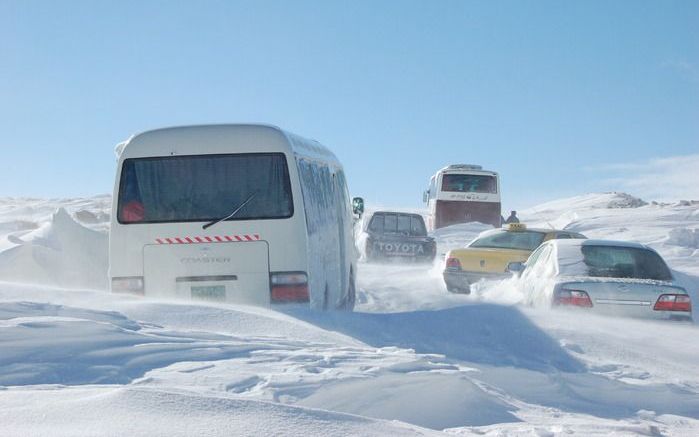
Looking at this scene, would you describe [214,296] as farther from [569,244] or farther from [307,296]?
[569,244]

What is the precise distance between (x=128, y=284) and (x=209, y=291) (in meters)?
0.80

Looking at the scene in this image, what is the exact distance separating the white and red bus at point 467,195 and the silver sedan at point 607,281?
20430 millimetres

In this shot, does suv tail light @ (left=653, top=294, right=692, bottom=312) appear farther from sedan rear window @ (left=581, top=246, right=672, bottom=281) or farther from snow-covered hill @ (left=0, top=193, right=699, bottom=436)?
sedan rear window @ (left=581, top=246, right=672, bottom=281)

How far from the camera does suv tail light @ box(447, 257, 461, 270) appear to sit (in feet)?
50.6

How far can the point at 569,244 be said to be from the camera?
410 inches

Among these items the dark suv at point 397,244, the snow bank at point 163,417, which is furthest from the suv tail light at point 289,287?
the dark suv at point 397,244

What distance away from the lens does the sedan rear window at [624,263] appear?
9.66m

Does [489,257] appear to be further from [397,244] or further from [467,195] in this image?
[467,195]

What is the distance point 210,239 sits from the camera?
874 centimetres

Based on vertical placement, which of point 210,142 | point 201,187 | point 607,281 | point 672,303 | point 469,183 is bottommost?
point 672,303

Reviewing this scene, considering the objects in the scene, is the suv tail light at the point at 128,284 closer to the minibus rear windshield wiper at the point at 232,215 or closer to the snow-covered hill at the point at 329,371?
the snow-covered hill at the point at 329,371

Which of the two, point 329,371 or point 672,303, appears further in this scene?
point 672,303

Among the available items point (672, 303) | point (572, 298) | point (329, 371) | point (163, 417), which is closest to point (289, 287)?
point (572, 298)

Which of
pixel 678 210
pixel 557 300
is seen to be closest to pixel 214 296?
Result: pixel 557 300
